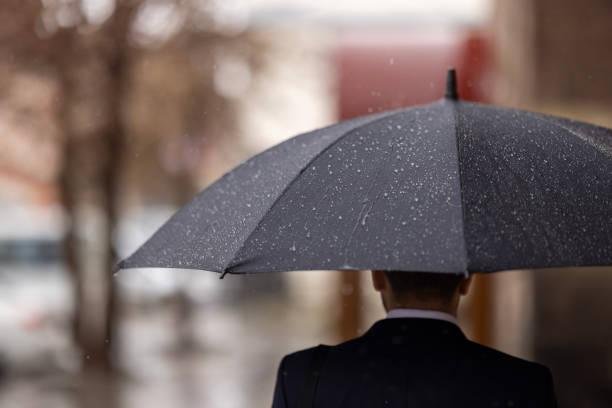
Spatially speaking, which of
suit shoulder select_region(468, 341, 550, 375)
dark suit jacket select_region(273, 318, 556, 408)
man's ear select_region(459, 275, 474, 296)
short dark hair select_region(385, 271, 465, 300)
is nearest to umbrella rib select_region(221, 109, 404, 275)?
dark suit jacket select_region(273, 318, 556, 408)

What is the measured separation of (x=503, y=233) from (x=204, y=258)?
0.81 meters

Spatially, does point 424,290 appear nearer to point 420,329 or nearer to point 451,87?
point 420,329

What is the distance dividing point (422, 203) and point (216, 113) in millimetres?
10915

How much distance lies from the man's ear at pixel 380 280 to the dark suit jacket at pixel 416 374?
0.37 feet

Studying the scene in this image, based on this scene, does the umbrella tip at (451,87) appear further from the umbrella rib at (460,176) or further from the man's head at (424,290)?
the man's head at (424,290)

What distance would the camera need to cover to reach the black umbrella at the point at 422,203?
8.23 ft

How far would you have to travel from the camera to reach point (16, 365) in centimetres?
1257

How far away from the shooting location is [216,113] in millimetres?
13367

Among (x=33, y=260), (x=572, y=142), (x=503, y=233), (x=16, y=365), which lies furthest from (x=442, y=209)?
(x=33, y=260)

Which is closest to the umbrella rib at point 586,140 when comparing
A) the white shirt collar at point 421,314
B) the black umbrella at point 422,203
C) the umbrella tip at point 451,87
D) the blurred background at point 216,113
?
the black umbrella at point 422,203

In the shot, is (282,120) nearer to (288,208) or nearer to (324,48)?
(324,48)

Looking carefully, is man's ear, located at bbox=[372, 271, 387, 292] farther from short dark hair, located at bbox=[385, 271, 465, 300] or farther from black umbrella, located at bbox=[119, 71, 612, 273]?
black umbrella, located at bbox=[119, 71, 612, 273]

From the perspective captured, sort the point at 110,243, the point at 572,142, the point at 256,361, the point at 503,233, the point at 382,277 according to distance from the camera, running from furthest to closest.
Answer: the point at 256,361, the point at 110,243, the point at 572,142, the point at 382,277, the point at 503,233

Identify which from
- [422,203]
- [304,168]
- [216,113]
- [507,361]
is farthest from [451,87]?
[216,113]
